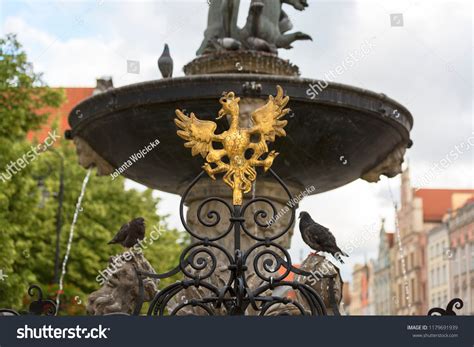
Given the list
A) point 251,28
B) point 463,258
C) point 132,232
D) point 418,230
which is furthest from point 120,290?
point 418,230

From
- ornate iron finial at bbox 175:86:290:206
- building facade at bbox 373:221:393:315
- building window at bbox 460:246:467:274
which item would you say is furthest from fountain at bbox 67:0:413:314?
building facade at bbox 373:221:393:315

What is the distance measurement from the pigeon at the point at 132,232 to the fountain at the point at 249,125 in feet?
3.38

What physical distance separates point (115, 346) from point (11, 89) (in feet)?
56.5

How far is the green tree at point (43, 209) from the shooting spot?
20.4 metres

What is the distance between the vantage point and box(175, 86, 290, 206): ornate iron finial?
6.02m

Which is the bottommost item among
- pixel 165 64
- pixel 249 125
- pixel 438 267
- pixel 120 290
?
pixel 120 290

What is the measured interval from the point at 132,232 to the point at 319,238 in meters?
1.30

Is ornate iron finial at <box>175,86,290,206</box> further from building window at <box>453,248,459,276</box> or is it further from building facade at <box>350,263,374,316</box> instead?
building facade at <box>350,263,374,316</box>

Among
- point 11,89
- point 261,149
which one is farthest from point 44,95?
point 261,149

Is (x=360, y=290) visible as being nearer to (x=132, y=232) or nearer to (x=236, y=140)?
(x=132, y=232)

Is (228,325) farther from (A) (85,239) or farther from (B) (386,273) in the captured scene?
(B) (386,273)

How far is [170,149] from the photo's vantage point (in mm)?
9250

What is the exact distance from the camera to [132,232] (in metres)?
6.84

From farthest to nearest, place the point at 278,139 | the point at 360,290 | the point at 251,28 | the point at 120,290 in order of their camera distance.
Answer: the point at 360,290, the point at 251,28, the point at 278,139, the point at 120,290
